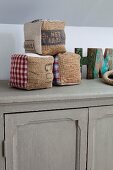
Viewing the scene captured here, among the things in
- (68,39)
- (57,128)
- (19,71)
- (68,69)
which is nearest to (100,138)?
(57,128)

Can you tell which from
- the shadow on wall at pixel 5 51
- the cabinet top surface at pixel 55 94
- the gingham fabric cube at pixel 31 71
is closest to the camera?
the cabinet top surface at pixel 55 94

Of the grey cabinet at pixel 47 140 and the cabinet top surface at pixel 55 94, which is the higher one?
the cabinet top surface at pixel 55 94

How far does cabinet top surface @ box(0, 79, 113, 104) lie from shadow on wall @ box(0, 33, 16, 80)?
11.0 inches

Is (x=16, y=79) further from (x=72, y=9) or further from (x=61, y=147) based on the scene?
(x=72, y=9)

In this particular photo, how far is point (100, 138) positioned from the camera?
1.12 meters

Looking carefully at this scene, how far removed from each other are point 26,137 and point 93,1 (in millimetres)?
886

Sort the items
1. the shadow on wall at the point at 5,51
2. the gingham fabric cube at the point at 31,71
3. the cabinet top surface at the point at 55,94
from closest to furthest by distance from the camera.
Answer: the cabinet top surface at the point at 55,94
the gingham fabric cube at the point at 31,71
the shadow on wall at the point at 5,51

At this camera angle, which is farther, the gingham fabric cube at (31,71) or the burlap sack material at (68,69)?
the burlap sack material at (68,69)

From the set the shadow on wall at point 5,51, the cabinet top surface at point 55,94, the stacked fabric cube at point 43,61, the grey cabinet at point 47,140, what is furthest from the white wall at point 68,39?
the grey cabinet at point 47,140

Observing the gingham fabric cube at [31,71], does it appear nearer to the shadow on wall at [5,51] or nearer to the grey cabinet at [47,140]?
the grey cabinet at [47,140]

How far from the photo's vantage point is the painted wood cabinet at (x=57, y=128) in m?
0.97

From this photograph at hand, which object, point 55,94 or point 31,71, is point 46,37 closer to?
point 31,71

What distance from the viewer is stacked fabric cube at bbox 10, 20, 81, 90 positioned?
106cm

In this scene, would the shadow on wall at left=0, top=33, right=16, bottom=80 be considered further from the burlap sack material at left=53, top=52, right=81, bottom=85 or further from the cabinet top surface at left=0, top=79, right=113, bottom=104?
the burlap sack material at left=53, top=52, right=81, bottom=85
